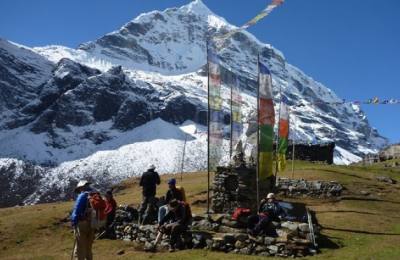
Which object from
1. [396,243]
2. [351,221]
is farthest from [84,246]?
[351,221]

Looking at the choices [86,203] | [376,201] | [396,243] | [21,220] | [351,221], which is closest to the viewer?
[86,203]

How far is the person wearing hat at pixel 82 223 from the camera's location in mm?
18891

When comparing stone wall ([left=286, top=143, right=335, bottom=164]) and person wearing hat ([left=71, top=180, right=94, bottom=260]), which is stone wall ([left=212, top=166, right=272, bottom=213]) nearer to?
person wearing hat ([left=71, top=180, right=94, bottom=260])

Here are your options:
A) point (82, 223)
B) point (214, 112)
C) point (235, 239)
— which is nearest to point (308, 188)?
point (214, 112)

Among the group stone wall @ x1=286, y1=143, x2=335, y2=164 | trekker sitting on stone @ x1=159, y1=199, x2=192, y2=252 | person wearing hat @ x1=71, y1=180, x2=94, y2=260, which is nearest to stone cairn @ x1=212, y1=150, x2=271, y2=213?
trekker sitting on stone @ x1=159, y1=199, x2=192, y2=252

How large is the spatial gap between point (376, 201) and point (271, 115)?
16398 millimetres

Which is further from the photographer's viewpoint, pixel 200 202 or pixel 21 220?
pixel 200 202

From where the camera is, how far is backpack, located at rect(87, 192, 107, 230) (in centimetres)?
1917

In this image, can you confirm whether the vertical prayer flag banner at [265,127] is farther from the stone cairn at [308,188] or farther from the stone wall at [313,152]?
the stone wall at [313,152]

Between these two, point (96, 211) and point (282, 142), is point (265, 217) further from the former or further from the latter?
point (282, 142)

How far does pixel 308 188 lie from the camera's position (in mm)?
46375

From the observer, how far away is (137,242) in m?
27.6

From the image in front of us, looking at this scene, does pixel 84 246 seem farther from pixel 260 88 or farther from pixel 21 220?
pixel 21 220

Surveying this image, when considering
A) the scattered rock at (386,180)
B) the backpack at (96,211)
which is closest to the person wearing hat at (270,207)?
the backpack at (96,211)
